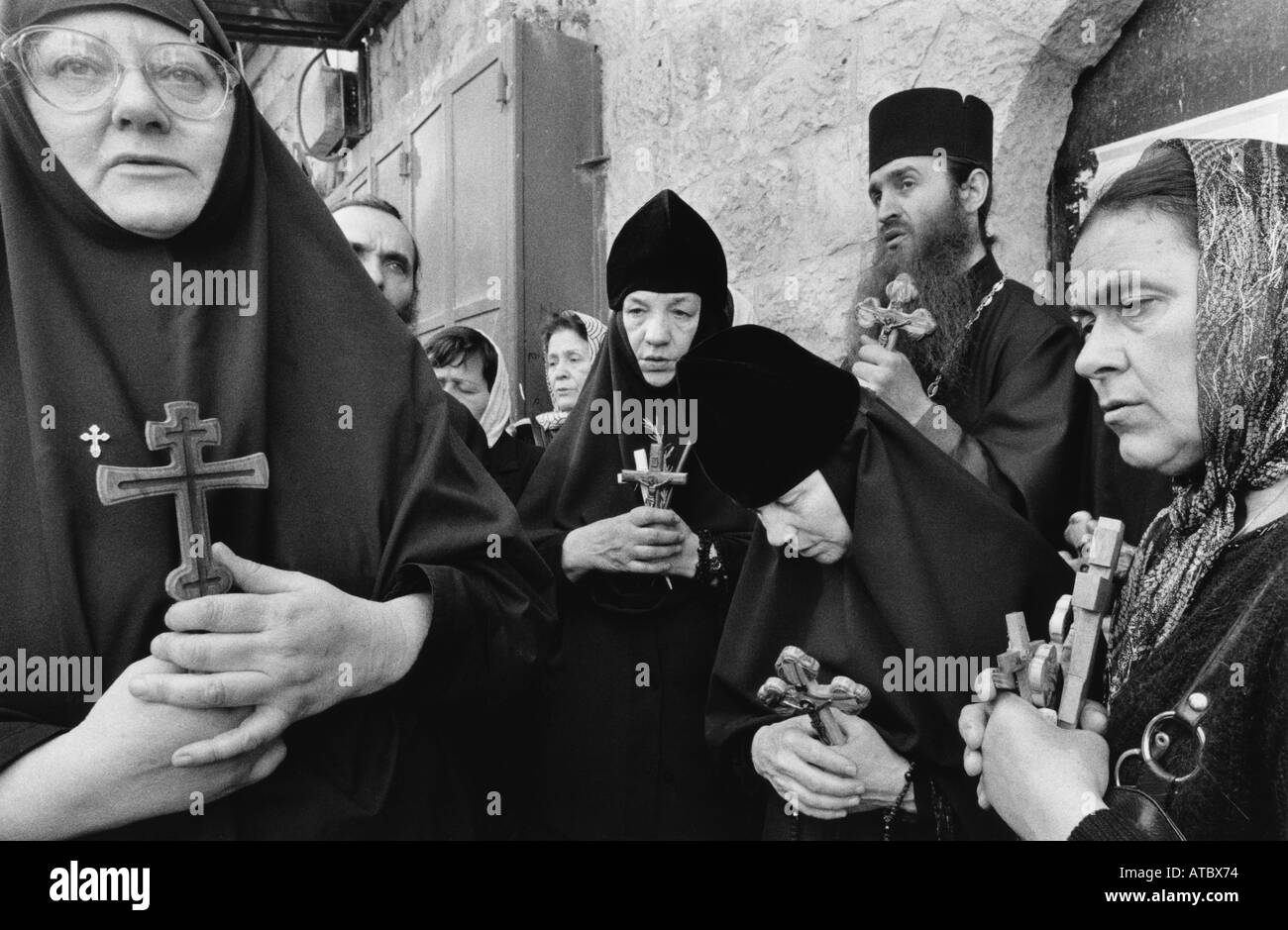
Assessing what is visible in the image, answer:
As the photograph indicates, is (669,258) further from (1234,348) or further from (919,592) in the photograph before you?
(1234,348)

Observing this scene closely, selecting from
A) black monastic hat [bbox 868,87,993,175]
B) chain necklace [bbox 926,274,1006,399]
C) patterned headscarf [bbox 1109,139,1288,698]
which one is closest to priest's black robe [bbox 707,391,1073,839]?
patterned headscarf [bbox 1109,139,1288,698]

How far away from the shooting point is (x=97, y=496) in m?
1.47

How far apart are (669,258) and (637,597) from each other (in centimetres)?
101

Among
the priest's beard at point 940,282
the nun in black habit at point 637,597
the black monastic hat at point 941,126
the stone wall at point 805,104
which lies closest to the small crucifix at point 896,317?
the priest's beard at point 940,282

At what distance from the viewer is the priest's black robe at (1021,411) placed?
2.49m

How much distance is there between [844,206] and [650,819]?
2.26 meters

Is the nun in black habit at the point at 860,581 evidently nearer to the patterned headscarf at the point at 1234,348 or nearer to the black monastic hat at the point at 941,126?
the patterned headscarf at the point at 1234,348

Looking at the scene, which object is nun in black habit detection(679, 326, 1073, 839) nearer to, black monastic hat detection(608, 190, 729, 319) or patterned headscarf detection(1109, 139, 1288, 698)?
patterned headscarf detection(1109, 139, 1288, 698)

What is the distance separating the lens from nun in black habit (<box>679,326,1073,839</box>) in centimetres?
193

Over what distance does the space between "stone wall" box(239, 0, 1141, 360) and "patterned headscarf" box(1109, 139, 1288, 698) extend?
170 centimetres

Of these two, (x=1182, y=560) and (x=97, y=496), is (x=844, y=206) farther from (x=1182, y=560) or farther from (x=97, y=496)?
(x=97, y=496)

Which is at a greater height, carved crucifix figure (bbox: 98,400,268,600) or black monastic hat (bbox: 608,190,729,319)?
black monastic hat (bbox: 608,190,729,319)

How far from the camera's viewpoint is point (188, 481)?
1.41 metres
